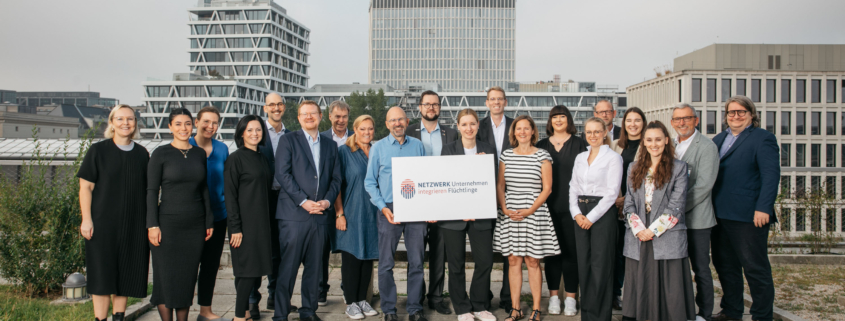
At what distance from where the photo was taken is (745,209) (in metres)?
5.21

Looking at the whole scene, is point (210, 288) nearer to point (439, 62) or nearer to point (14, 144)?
point (14, 144)

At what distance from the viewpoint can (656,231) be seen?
481cm

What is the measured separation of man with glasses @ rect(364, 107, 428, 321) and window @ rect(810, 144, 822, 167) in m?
72.3

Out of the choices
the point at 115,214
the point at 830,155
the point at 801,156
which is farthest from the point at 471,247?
the point at 830,155

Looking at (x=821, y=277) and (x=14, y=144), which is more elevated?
(x=14, y=144)

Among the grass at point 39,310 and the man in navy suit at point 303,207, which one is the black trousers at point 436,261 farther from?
the grass at point 39,310

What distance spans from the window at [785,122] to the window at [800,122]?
73 cm

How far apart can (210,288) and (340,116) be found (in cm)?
242

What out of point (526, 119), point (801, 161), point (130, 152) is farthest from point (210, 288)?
point (801, 161)

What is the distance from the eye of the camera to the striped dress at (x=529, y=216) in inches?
199

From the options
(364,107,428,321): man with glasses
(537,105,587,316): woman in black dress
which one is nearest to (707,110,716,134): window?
(537,105,587,316): woman in black dress

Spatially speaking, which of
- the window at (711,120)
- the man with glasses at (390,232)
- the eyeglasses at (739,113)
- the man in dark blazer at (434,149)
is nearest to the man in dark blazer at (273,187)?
the man with glasses at (390,232)

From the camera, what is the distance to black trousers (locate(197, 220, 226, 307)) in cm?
506

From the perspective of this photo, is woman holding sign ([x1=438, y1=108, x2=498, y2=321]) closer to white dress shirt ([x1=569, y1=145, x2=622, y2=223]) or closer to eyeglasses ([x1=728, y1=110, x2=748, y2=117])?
white dress shirt ([x1=569, y1=145, x2=622, y2=223])
